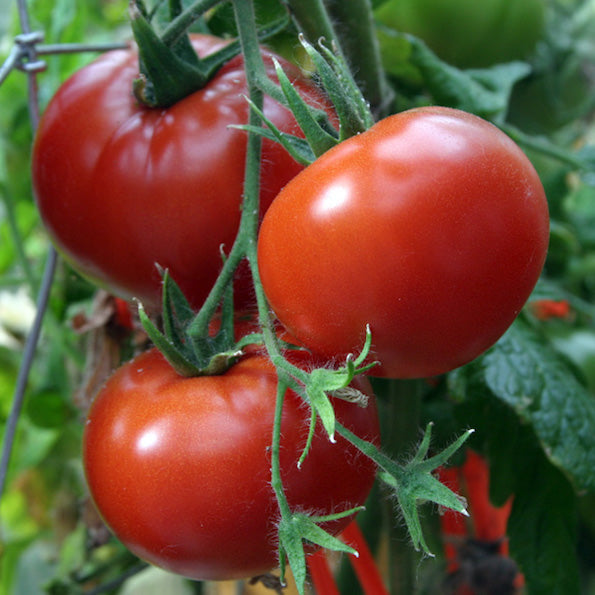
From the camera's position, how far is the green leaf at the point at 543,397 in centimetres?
46

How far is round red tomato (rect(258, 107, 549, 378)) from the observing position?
0.29 m

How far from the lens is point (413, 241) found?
29 cm

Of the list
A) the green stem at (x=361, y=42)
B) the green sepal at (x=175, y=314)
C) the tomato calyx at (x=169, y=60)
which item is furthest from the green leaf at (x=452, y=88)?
the green sepal at (x=175, y=314)

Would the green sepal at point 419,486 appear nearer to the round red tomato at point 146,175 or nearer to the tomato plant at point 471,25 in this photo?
the round red tomato at point 146,175

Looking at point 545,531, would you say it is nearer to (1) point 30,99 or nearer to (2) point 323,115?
(2) point 323,115

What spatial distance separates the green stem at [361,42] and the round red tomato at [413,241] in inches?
7.1

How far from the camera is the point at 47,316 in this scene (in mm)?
713

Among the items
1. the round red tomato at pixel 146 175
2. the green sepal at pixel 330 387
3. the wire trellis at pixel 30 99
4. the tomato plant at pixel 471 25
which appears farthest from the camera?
the tomato plant at pixel 471 25

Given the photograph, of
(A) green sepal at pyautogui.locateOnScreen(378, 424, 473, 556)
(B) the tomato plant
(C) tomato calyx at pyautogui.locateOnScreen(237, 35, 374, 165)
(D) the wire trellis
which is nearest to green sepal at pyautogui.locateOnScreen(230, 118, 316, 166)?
(C) tomato calyx at pyautogui.locateOnScreen(237, 35, 374, 165)

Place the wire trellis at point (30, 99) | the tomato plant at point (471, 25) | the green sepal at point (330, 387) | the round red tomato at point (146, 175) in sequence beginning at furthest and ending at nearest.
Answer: the tomato plant at point (471, 25) < the wire trellis at point (30, 99) < the round red tomato at point (146, 175) < the green sepal at point (330, 387)

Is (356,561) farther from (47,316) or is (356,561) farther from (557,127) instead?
(557,127)

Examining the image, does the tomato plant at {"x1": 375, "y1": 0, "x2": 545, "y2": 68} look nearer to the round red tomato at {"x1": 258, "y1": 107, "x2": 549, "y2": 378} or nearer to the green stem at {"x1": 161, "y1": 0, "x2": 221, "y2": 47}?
the green stem at {"x1": 161, "y1": 0, "x2": 221, "y2": 47}

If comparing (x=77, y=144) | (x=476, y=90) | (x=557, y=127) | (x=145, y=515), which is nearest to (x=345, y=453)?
(x=145, y=515)

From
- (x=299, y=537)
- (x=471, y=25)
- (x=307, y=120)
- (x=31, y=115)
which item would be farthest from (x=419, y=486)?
(x=471, y=25)
